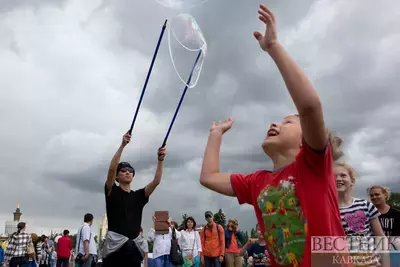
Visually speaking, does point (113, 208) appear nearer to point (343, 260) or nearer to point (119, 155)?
point (119, 155)

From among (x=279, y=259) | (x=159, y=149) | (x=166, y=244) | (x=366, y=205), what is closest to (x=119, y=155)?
(x=159, y=149)

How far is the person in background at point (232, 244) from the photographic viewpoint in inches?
472

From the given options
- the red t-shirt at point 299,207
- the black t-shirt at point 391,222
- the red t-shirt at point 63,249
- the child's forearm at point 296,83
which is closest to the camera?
the child's forearm at point 296,83

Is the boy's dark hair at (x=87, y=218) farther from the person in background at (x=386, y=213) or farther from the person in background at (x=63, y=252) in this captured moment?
the person in background at (x=386, y=213)

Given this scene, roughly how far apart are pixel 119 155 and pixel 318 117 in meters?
4.30

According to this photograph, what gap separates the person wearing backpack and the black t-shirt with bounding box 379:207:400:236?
18.7 feet

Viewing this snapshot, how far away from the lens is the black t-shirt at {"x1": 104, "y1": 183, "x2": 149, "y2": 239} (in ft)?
19.0

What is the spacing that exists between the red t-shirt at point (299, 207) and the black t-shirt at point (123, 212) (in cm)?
350

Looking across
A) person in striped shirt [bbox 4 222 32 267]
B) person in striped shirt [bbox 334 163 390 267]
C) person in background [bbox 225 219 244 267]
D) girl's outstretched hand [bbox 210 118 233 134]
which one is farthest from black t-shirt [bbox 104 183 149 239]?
person in striped shirt [bbox 4 222 32 267]

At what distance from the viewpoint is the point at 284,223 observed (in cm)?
237

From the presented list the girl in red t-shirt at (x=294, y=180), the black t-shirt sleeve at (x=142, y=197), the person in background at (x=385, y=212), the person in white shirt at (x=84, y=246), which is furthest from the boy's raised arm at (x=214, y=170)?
the person in white shirt at (x=84, y=246)

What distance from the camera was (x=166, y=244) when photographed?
11477 millimetres

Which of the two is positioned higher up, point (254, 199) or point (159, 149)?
point (159, 149)

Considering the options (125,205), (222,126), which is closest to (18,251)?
(125,205)
